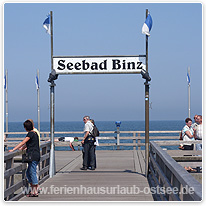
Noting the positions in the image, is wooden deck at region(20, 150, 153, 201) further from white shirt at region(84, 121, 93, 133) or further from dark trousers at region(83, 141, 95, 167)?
white shirt at region(84, 121, 93, 133)

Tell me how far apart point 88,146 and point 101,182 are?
3503 millimetres

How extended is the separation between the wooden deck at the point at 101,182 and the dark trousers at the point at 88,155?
33cm

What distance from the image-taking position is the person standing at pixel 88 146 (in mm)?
15344

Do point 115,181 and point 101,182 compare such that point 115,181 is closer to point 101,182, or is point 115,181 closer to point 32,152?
point 101,182

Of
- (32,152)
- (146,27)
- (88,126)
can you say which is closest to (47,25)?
(146,27)

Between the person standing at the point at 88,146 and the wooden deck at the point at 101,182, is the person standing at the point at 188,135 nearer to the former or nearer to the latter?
the wooden deck at the point at 101,182

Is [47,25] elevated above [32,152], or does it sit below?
above

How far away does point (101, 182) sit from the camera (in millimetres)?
12352

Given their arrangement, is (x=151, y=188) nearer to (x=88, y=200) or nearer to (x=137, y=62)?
(x=88, y=200)

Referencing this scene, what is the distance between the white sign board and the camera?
13.4 meters

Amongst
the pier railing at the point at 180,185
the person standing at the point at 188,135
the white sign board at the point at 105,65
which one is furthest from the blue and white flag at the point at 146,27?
the pier railing at the point at 180,185

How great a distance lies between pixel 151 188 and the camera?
11000mm

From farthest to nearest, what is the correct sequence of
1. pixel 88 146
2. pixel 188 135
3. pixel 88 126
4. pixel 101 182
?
pixel 88 146 < pixel 88 126 < pixel 188 135 < pixel 101 182

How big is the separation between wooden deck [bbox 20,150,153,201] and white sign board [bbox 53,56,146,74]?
2930 millimetres
